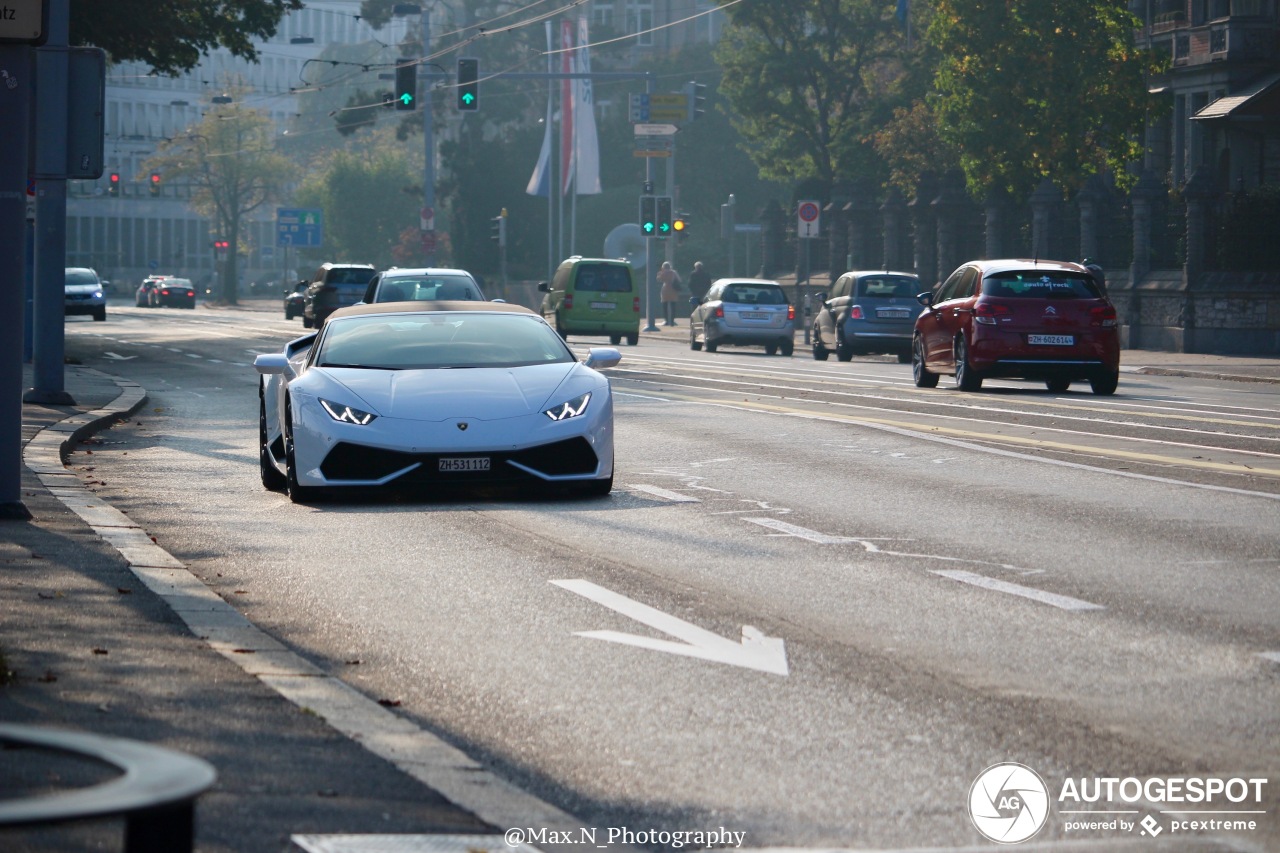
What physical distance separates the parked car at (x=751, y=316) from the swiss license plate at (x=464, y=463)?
3132cm

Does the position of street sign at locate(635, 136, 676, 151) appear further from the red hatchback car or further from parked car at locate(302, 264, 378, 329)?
the red hatchback car

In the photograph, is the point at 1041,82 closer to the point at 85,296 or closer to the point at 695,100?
the point at 695,100

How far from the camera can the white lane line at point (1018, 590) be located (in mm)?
8789

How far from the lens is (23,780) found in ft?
15.6

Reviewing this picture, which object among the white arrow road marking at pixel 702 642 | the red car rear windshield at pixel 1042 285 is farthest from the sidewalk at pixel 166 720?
the red car rear windshield at pixel 1042 285

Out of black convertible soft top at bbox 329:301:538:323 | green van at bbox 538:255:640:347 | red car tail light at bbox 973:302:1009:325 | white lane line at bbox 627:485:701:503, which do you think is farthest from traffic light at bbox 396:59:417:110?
white lane line at bbox 627:485:701:503

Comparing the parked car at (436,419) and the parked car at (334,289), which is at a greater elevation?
the parked car at (334,289)

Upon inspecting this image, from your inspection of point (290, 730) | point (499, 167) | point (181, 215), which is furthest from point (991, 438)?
point (181, 215)

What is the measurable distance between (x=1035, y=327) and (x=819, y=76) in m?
44.7

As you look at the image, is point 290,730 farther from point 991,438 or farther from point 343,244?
point 343,244

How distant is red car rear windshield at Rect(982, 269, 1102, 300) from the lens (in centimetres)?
2609

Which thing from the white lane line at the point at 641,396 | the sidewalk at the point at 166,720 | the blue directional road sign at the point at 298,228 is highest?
the blue directional road sign at the point at 298,228

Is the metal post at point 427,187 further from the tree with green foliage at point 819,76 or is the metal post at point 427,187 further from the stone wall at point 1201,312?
the stone wall at point 1201,312

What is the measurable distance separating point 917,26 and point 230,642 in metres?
66.4
